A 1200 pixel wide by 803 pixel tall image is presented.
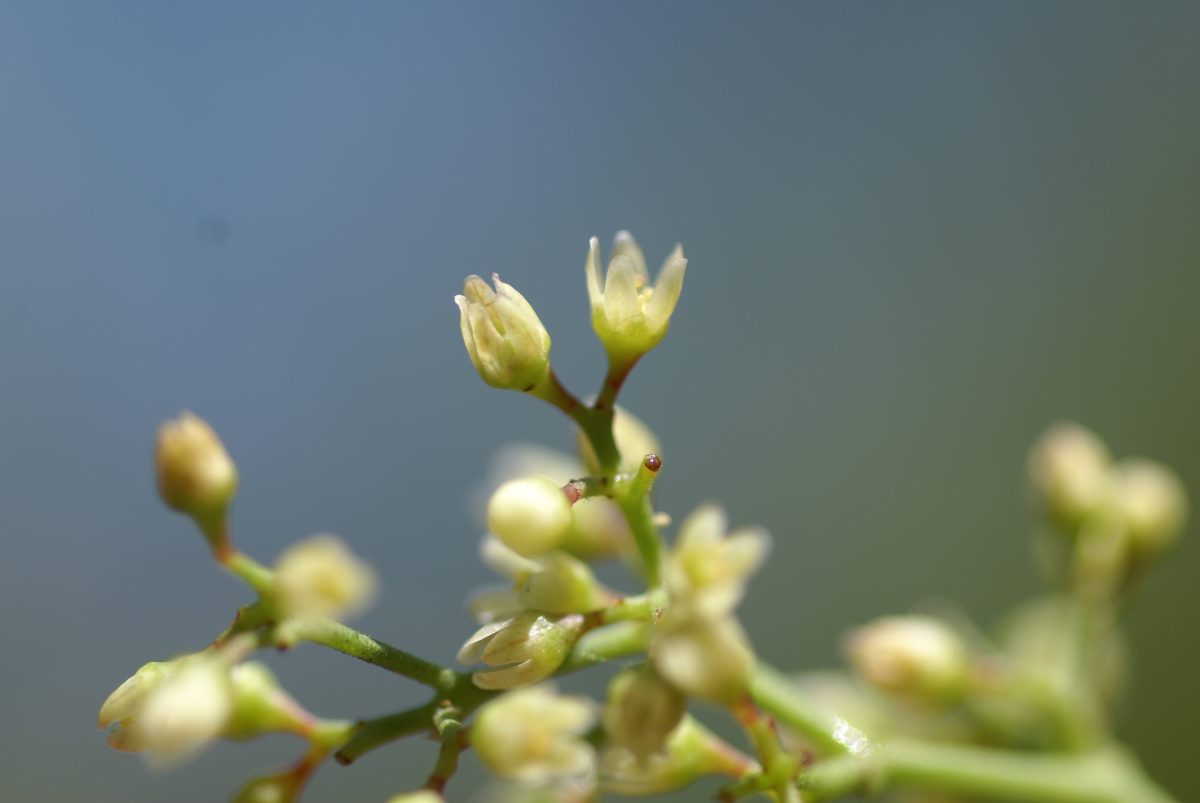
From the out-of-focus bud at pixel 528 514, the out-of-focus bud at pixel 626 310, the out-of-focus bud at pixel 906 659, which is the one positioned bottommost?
the out-of-focus bud at pixel 528 514

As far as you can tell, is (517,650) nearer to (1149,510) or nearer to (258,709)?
(258,709)

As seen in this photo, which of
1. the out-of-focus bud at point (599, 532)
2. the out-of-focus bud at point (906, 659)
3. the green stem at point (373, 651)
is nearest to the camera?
the green stem at point (373, 651)

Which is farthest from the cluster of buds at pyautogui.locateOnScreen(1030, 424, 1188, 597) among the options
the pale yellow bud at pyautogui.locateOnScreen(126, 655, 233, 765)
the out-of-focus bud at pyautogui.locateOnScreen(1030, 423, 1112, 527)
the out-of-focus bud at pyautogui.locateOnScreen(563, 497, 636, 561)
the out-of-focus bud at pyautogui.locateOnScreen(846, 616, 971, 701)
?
the pale yellow bud at pyautogui.locateOnScreen(126, 655, 233, 765)

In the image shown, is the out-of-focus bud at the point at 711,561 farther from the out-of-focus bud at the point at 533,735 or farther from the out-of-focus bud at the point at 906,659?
the out-of-focus bud at the point at 906,659

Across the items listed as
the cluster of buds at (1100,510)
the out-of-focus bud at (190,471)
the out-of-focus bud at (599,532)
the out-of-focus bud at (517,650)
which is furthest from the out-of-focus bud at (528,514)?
the cluster of buds at (1100,510)

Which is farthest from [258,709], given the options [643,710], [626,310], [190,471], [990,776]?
[990,776]

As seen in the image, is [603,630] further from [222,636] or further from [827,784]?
[222,636]

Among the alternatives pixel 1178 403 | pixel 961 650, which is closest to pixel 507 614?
pixel 961 650

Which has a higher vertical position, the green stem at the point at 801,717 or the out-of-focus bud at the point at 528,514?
the out-of-focus bud at the point at 528,514
